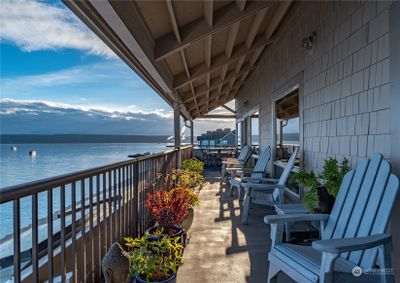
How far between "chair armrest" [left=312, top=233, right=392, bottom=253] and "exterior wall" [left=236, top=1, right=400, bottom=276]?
716 mm

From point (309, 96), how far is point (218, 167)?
331 inches

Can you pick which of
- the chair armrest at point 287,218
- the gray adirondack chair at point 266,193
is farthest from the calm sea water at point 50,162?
the gray adirondack chair at point 266,193

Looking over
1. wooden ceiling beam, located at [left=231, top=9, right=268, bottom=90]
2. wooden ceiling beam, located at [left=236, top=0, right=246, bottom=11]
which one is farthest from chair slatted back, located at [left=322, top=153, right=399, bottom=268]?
wooden ceiling beam, located at [left=231, top=9, right=268, bottom=90]

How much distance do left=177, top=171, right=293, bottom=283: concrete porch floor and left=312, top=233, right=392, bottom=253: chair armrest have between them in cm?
102

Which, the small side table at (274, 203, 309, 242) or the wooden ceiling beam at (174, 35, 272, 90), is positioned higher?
the wooden ceiling beam at (174, 35, 272, 90)

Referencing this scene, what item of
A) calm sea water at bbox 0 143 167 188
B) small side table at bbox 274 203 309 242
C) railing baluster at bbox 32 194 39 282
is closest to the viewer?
railing baluster at bbox 32 194 39 282

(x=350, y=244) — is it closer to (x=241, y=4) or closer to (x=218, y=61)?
(x=241, y=4)

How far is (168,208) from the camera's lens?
9.37 ft

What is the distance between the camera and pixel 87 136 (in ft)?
79.0

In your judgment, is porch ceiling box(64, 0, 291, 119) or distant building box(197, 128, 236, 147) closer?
porch ceiling box(64, 0, 291, 119)

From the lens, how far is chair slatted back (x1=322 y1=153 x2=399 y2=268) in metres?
1.79

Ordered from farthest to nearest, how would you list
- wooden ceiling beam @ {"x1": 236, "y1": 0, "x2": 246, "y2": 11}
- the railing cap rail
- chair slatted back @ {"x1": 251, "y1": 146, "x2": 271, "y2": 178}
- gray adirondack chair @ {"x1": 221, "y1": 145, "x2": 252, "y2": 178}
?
gray adirondack chair @ {"x1": 221, "y1": 145, "x2": 252, "y2": 178} < chair slatted back @ {"x1": 251, "y1": 146, "x2": 271, "y2": 178} < wooden ceiling beam @ {"x1": 236, "y1": 0, "x2": 246, "y2": 11} < the railing cap rail

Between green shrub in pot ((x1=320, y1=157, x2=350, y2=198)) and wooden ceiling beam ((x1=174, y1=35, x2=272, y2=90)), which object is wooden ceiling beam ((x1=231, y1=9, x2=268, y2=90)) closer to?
wooden ceiling beam ((x1=174, y1=35, x2=272, y2=90))

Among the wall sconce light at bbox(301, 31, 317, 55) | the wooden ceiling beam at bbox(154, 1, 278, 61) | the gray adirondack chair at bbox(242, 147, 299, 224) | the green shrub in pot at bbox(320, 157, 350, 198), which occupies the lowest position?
the gray adirondack chair at bbox(242, 147, 299, 224)
